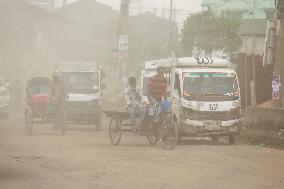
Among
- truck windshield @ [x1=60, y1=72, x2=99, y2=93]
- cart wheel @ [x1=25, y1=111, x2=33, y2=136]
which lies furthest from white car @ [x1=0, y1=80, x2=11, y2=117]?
cart wheel @ [x1=25, y1=111, x2=33, y2=136]

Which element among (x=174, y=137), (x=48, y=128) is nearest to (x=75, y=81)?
(x=48, y=128)

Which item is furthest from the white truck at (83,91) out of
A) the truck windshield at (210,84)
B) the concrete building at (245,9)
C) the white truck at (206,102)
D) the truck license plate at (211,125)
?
the concrete building at (245,9)

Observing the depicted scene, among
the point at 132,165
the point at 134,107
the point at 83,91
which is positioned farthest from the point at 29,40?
the point at 132,165

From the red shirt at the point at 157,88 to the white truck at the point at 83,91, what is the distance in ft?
25.3

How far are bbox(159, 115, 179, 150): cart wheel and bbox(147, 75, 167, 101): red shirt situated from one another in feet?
2.92

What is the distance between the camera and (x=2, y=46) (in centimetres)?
6969

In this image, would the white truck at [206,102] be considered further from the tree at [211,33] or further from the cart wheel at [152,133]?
the tree at [211,33]

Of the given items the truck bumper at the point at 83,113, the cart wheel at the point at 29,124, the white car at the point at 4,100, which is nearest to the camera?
the cart wheel at the point at 29,124

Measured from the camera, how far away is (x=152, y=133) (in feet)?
67.3

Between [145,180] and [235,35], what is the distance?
159ft

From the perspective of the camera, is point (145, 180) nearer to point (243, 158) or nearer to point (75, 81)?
point (243, 158)

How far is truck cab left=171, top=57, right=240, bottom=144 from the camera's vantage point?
2116 cm

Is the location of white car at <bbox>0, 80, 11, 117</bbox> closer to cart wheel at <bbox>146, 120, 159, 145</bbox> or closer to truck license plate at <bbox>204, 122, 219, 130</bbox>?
cart wheel at <bbox>146, 120, 159, 145</bbox>

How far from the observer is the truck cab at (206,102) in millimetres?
21156
